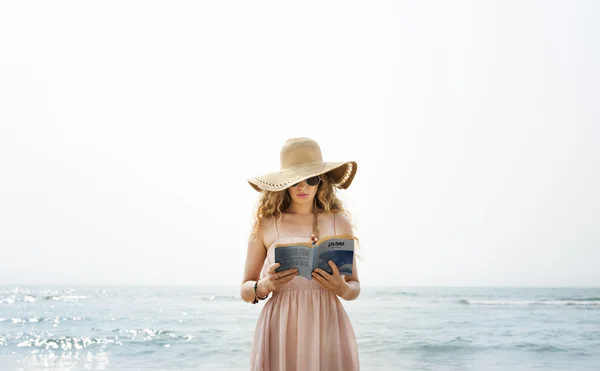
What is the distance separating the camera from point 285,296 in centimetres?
303

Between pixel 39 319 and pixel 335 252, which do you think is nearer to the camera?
pixel 335 252

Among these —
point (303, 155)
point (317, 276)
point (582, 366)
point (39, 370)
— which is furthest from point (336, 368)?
point (582, 366)

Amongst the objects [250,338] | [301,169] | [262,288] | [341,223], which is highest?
[301,169]

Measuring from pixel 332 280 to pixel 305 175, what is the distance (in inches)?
20.2

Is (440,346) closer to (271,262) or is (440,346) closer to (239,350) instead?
(239,350)

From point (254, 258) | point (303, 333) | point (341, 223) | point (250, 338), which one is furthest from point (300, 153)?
point (250, 338)

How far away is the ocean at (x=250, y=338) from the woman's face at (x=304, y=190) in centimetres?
593

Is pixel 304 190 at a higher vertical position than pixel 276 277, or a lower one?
higher

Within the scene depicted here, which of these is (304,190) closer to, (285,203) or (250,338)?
Answer: (285,203)

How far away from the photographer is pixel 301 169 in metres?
3.11

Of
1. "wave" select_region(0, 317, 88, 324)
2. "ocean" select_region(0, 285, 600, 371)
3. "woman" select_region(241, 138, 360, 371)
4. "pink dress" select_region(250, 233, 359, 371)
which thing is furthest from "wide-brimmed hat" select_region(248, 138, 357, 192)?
"wave" select_region(0, 317, 88, 324)

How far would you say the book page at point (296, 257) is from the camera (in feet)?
8.72

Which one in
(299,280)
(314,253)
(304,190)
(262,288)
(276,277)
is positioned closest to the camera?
(314,253)

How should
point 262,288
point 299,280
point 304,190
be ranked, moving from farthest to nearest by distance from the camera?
point 304,190 → point 299,280 → point 262,288
